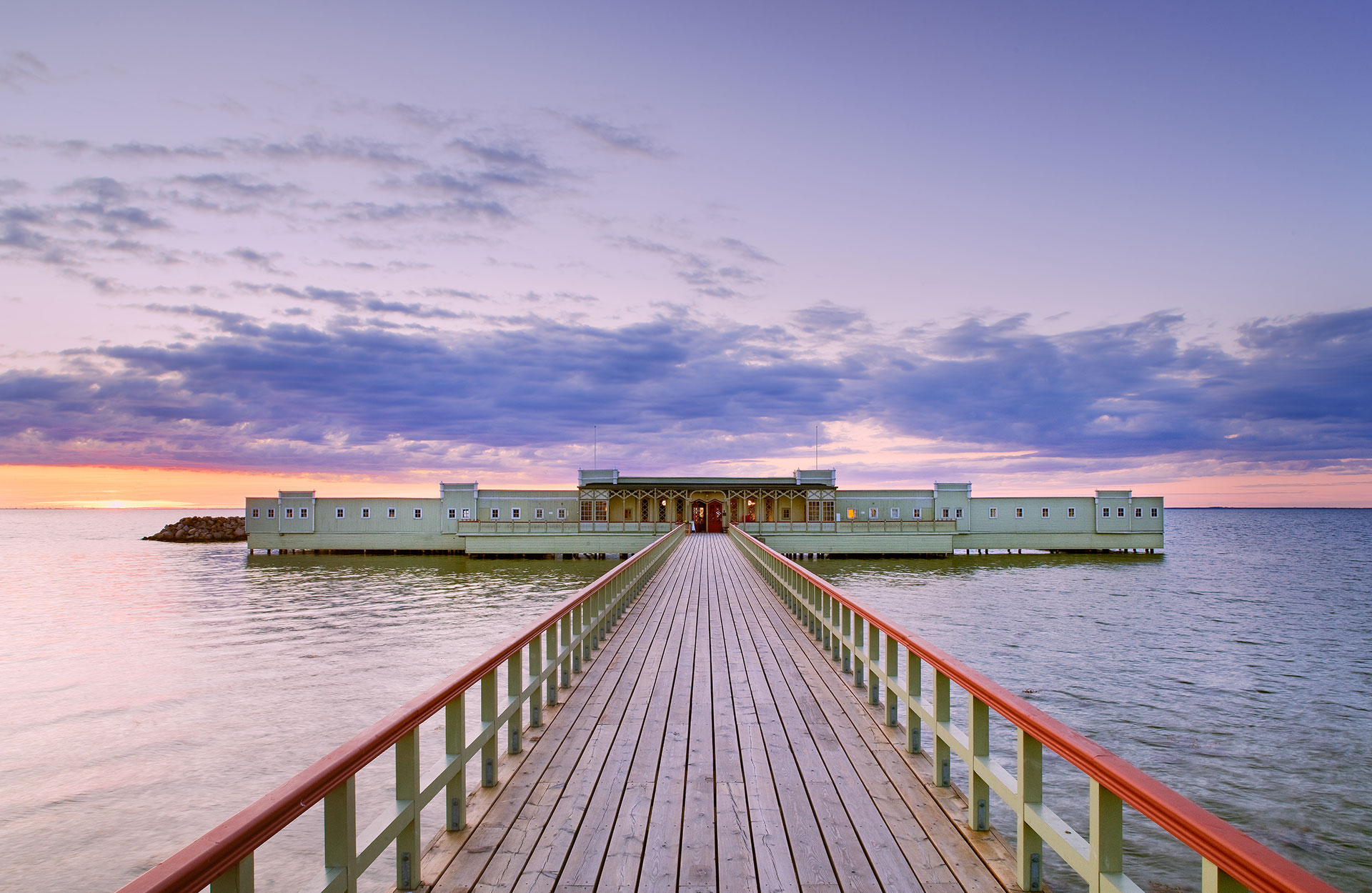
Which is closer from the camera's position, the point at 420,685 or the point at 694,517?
the point at 420,685

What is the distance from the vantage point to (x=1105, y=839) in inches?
115

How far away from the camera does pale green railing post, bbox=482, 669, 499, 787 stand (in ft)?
15.7

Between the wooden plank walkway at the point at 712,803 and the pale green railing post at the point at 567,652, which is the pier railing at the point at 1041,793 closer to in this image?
the wooden plank walkway at the point at 712,803

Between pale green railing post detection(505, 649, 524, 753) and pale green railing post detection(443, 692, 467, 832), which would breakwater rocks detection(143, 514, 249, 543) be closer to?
pale green railing post detection(505, 649, 524, 753)

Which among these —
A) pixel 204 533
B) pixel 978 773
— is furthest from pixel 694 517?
pixel 204 533

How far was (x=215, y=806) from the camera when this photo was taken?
927cm

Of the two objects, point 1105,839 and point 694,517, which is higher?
point 1105,839

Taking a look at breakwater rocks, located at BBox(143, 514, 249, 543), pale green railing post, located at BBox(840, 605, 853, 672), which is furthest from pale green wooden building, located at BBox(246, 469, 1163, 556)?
pale green railing post, located at BBox(840, 605, 853, 672)

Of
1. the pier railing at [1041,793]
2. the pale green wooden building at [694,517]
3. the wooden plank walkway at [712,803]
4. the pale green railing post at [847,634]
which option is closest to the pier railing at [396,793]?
the wooden plank walkway at [712,803]

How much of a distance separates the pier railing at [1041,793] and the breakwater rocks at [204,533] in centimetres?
7938

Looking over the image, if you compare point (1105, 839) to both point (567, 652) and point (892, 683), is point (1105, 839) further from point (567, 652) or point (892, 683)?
→ point (567, 652)

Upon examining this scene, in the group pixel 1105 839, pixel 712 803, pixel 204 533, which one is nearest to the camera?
pixel 1105 839

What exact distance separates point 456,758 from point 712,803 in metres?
1.75

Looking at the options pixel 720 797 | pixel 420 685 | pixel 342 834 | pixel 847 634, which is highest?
pixel 342 834
